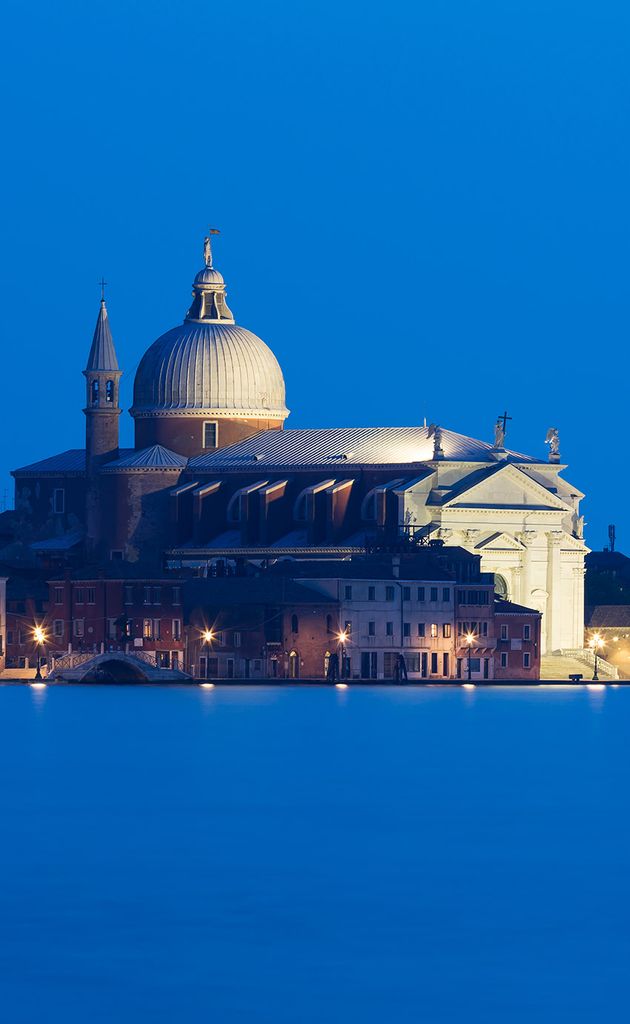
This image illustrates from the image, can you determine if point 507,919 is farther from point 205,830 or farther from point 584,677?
point 584,677

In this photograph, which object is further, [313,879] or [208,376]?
[208,376]

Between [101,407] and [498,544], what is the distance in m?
16.5

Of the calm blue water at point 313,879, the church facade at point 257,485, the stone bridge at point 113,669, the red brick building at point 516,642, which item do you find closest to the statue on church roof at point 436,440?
the church facade at point 257,485

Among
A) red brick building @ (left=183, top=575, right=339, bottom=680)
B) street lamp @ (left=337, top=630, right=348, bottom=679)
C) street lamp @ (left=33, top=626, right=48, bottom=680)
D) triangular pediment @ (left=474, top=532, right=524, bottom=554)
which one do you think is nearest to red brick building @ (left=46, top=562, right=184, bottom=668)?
street lamp @ (left=33, top=626, right=48, bottom=680)

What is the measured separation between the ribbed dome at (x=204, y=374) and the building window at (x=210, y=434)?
0.71 meters

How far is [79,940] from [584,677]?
66.0 meters

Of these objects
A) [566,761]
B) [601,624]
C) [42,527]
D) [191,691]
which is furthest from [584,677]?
[566,761]

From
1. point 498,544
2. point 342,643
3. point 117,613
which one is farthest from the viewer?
point 498,544

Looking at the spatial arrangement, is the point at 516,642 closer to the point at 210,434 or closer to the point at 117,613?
the point at 117,613

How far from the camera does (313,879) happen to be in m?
33.6

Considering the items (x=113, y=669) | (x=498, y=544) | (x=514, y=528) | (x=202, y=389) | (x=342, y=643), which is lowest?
(x=113, y=669)

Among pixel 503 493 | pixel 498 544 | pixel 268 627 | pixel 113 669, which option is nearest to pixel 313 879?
pixel 268 627

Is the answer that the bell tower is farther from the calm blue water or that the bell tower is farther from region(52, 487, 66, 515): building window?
the calm blue water

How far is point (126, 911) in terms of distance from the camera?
30828 millimetres
